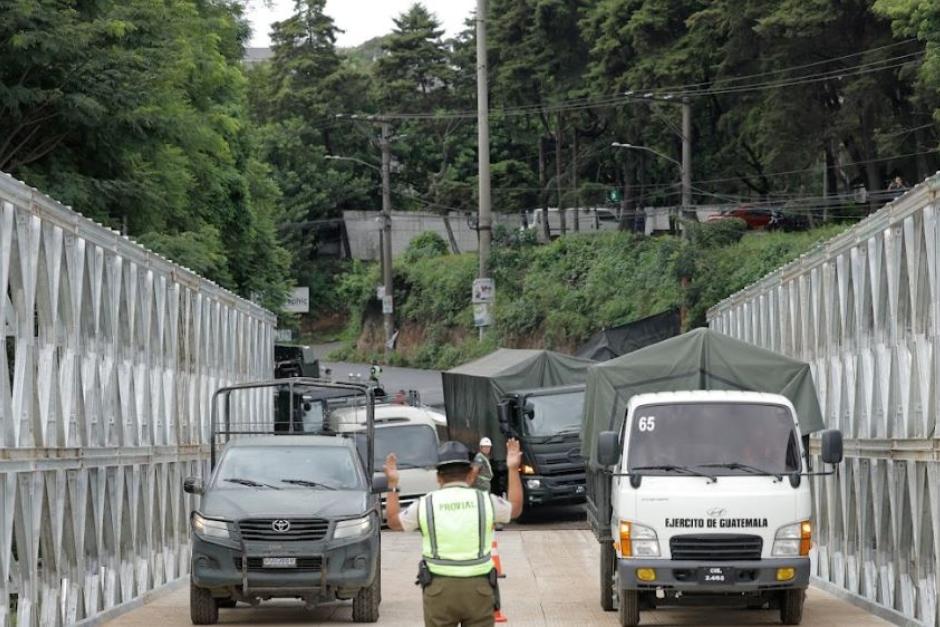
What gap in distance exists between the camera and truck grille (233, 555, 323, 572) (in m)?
17.7

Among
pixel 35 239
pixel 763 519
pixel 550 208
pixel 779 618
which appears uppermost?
A: pixel 550 208

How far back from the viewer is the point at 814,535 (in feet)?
72.6

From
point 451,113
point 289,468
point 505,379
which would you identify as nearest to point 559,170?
point 451,113

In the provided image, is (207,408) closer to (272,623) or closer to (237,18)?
(272,623)

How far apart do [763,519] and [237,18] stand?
4299 cm

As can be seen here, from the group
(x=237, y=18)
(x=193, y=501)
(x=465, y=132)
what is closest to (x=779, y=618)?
(x=193, y=501)

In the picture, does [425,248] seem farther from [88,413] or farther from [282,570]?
[88,413]

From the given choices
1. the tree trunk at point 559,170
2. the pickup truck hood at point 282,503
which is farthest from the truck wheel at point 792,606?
the tree trunk at point 559,170

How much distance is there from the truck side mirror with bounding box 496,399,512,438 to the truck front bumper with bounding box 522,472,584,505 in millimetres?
1138

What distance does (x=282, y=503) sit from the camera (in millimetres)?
18234

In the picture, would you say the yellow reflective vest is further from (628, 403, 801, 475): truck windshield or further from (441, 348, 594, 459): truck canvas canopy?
(441, 348, 594, 459): truck canvas canopy

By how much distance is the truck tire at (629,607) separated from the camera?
1709 centimetres

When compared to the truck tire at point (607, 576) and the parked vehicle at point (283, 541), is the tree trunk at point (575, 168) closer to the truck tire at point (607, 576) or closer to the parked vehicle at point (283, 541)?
the truck tire at point (607, 576)

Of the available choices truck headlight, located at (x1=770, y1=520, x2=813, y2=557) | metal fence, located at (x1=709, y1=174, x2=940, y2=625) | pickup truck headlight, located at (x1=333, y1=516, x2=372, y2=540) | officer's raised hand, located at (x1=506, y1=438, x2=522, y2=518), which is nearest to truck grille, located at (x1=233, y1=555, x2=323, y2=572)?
pickup truck headlight, located at (x1=333, y1=516, x2=372, y2=540)
